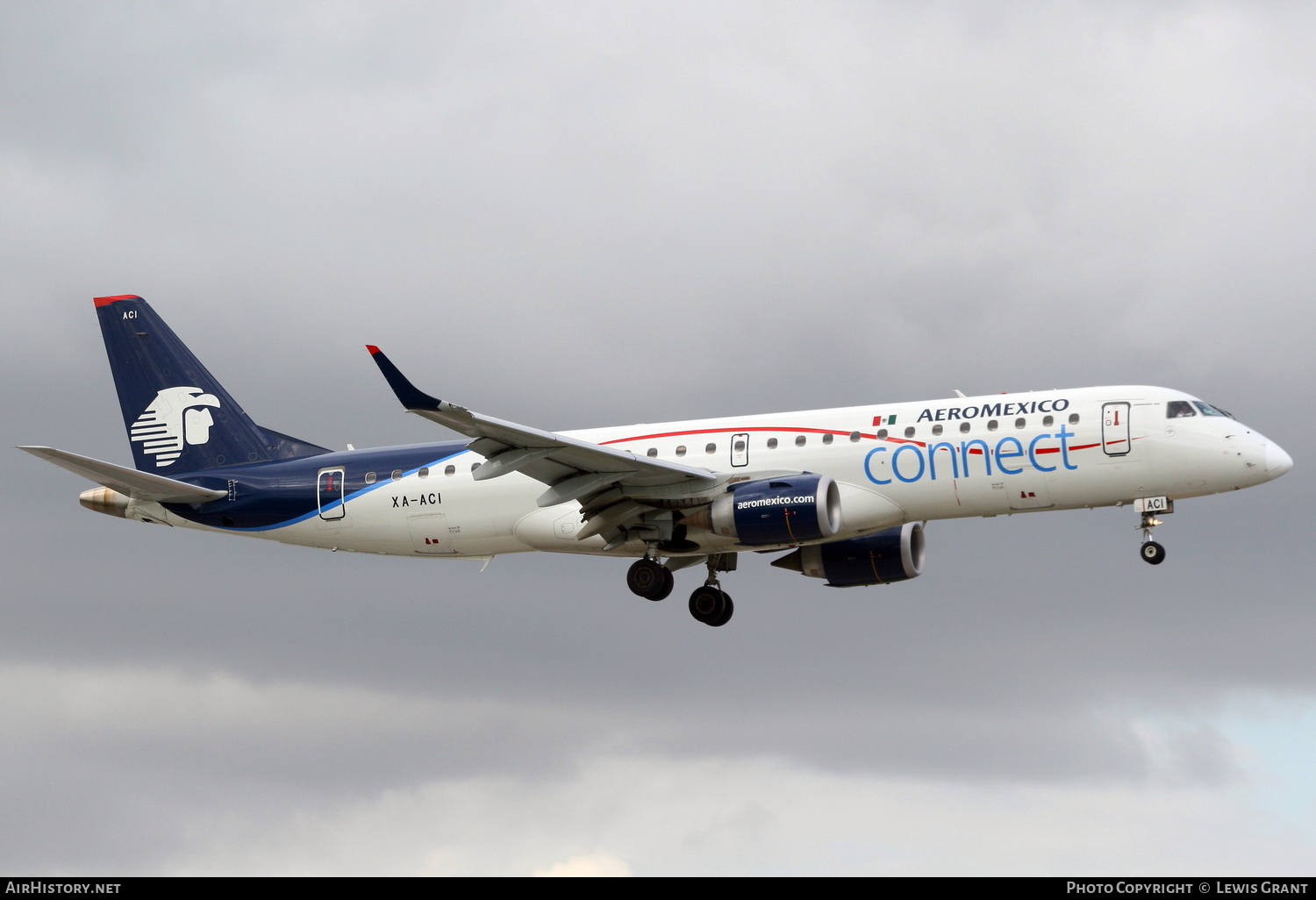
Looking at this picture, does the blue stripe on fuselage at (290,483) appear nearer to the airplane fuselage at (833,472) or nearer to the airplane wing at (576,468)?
the airplane fuselage at (833,472)

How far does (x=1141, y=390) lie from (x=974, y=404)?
4309 mm

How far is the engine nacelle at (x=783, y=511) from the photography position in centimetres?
4116

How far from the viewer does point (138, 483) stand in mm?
46656

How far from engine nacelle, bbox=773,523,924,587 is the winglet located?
15420 mm

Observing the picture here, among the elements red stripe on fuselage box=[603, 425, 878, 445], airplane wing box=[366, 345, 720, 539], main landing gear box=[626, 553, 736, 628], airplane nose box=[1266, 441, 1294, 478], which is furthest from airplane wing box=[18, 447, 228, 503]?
airplane nose box=[1266, 441, 1294, 478]

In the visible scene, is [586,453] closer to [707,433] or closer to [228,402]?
[707,433]

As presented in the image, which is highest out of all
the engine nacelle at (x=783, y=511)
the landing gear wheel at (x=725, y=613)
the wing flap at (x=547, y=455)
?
the wing flap at (x=547, y=455)

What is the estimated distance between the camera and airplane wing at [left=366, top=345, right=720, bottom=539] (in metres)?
39.0

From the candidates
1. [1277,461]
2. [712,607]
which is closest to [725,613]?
[712,607]

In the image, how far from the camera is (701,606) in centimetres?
4819

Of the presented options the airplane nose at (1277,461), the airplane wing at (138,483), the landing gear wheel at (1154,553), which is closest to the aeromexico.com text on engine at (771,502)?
the landing gear wheel at (1154,553)

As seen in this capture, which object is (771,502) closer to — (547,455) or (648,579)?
(648,579)

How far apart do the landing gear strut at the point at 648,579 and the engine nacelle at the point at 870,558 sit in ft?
18.8

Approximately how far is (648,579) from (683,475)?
3.61m
